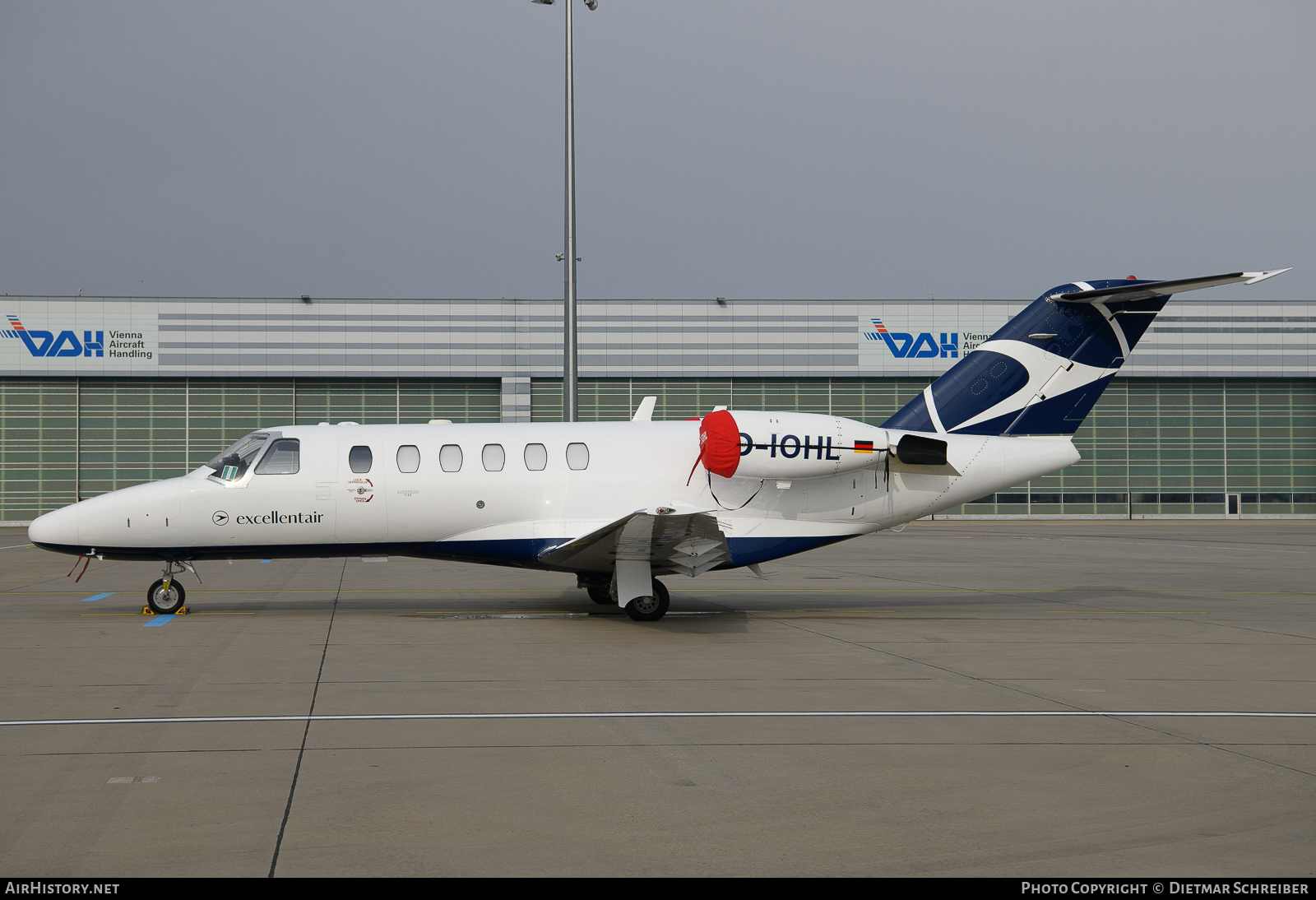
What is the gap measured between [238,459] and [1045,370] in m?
11.8

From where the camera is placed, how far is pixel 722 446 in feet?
47.0

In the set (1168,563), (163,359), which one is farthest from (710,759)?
(163,359)

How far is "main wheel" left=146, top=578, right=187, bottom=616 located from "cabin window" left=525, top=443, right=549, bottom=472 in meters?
5.22

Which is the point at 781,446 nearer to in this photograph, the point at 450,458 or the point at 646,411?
the point at 646,411

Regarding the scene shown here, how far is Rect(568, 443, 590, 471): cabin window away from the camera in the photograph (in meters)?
14.8

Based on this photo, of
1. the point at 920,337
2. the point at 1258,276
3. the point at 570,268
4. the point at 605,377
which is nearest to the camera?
the point at 1258,276

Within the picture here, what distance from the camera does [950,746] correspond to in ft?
23.1

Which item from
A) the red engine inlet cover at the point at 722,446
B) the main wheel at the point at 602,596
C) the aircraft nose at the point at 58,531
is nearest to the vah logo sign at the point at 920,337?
the main wheel at the point at 602,596

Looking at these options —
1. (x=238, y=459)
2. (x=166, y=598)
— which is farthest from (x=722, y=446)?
(x=166, y=598)

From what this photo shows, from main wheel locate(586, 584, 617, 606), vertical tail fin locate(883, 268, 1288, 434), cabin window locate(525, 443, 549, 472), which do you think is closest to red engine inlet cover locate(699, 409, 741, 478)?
cabin window locate(525, 443, 549, 472)

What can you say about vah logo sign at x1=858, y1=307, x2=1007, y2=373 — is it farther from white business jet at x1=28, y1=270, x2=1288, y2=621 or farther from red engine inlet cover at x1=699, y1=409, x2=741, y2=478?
red engine inlet cover at x1=699, y1=409, x2=741, y2=478

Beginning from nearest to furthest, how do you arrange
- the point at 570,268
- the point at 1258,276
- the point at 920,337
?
the point at 1258,276 < the point at 570,268 < the point at 920,337

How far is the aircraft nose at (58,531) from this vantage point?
14148mm
